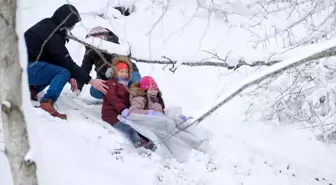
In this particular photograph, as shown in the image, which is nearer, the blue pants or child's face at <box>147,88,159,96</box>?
child's face at <box>147,88,159,96</box>

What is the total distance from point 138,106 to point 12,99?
338 cm

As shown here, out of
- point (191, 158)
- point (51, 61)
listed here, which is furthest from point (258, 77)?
point (51, 61)

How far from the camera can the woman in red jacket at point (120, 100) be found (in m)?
5.04

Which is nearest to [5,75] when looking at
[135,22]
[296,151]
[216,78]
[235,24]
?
[296,151]

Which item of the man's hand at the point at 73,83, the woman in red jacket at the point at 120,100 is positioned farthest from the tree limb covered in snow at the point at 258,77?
the man's hand at the point at 73,83

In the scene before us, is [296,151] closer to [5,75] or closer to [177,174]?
[177,174]

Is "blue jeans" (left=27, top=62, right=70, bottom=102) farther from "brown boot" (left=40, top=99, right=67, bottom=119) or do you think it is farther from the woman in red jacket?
the woman in red jacket

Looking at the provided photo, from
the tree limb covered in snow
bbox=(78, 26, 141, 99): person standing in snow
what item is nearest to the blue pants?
bbox=(78, 26, 141, 99): person standing in snow

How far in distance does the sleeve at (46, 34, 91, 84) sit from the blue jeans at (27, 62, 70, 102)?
83 mm

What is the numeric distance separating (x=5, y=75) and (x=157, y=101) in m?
3.69

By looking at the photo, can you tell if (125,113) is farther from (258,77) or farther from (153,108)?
(258,77)

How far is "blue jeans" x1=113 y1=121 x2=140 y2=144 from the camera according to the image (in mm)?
5020

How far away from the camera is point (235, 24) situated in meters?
9.47

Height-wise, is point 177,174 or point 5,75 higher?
point 5,75
